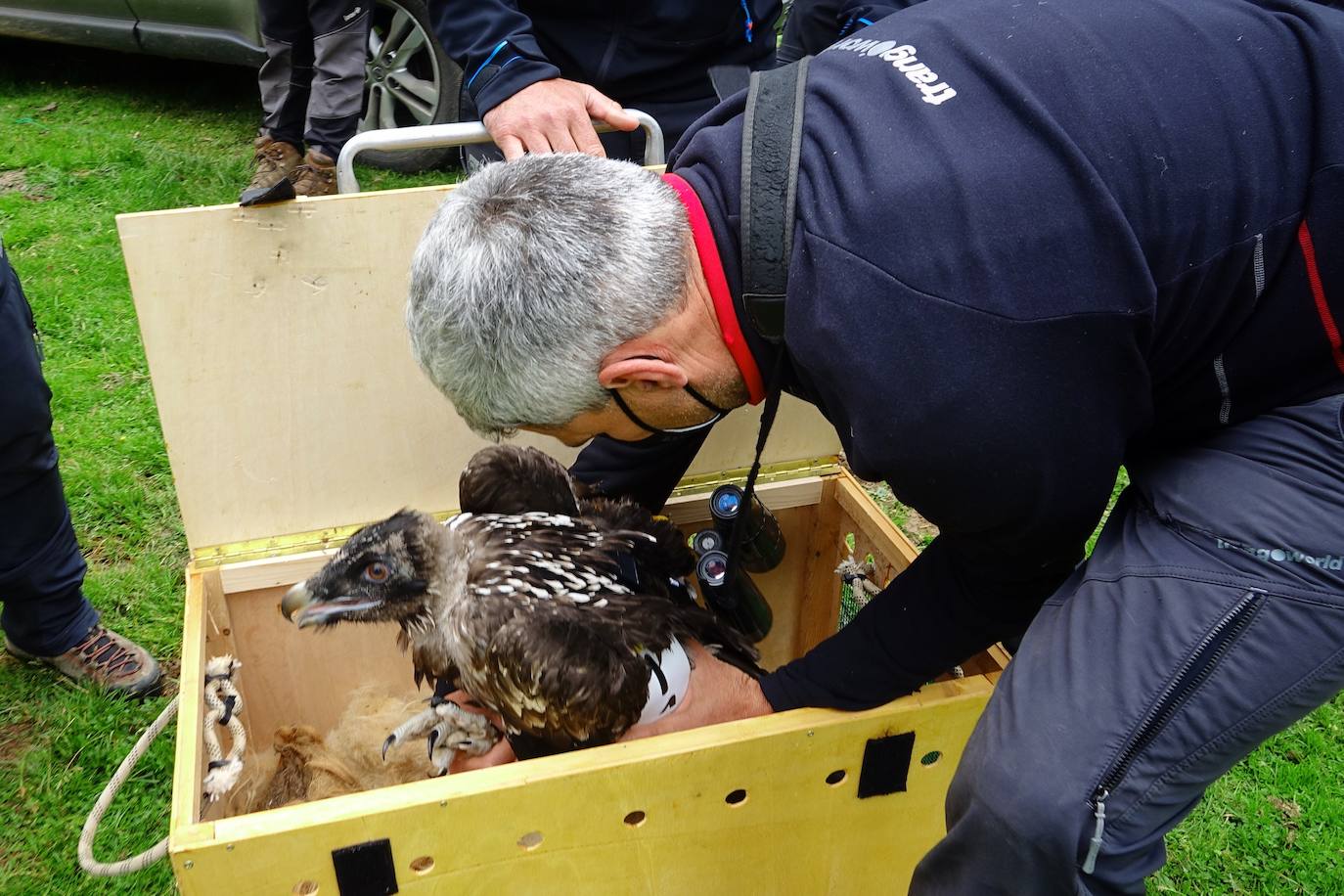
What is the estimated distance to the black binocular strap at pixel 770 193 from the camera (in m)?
1.28

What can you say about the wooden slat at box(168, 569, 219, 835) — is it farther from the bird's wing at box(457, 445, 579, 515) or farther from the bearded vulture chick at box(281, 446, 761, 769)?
the bird's wing at box(457, 445, 579, 515)

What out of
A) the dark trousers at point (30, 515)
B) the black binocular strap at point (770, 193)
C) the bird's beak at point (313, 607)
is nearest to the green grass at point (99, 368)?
the dark trousers at point (30, 515)

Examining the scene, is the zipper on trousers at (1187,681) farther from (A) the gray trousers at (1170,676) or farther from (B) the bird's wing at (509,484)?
(B) the bird's wing at (509,484)

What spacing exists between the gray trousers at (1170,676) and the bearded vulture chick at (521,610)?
60 cm

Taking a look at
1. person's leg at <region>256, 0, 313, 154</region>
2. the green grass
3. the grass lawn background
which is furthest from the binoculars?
person's leg at <region>256, 0, 313, 154</region>

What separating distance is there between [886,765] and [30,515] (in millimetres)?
1939

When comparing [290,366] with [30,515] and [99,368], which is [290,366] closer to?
[30,515]

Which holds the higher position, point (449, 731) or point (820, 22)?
point (820, 22)

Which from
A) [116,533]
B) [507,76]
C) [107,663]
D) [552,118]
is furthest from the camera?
[116,533]

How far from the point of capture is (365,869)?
1.47 metres

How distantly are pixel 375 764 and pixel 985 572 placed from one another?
137cm

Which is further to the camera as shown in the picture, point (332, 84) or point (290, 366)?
point (332, 84)

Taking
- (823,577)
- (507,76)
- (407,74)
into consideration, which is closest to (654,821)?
(823,577)

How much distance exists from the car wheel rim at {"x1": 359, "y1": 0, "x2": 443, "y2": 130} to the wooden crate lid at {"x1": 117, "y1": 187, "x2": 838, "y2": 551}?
3.27 m
